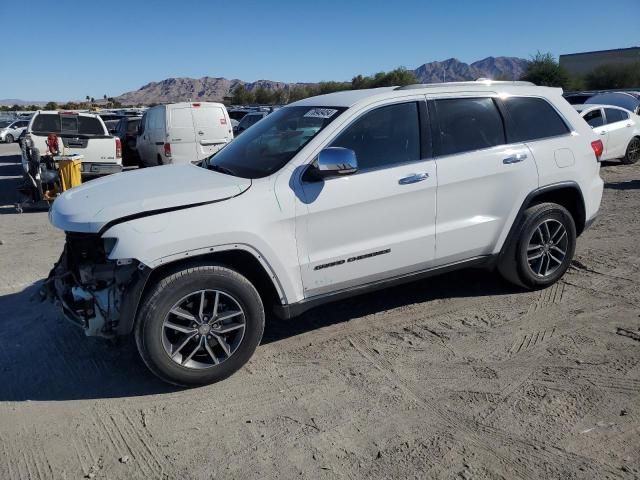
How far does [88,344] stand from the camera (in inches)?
167

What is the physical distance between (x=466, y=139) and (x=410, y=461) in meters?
2.67

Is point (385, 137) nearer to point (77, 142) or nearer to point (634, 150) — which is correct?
point (77, 142)

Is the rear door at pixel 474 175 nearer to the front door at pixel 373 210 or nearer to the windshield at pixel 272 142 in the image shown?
the front door at pixel 373 210

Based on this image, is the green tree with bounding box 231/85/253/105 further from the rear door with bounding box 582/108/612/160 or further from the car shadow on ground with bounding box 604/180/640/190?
the car shadow on ground with bounding box 604/180/640/190

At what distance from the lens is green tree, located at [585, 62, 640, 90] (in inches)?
2112

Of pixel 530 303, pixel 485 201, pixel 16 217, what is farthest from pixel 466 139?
pixel 16 217

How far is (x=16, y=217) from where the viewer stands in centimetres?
942

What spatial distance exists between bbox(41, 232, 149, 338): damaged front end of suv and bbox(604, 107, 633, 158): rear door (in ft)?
40.4

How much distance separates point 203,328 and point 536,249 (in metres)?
3.09

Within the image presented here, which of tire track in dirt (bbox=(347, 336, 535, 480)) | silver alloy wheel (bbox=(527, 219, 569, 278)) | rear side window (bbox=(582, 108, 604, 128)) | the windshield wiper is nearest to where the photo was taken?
tire track in dirt (bbox=(347, 336, 535, 480))

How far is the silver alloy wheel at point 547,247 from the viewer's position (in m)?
4.87

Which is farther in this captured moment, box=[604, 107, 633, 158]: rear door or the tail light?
box=[604, 107, 633, 158]: rear door

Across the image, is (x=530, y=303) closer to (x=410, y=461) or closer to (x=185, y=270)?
(x=410, y=461)

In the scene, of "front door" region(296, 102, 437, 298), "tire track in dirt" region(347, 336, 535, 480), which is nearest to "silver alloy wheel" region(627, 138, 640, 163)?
"front door" region(296, 102, 437, 298)
